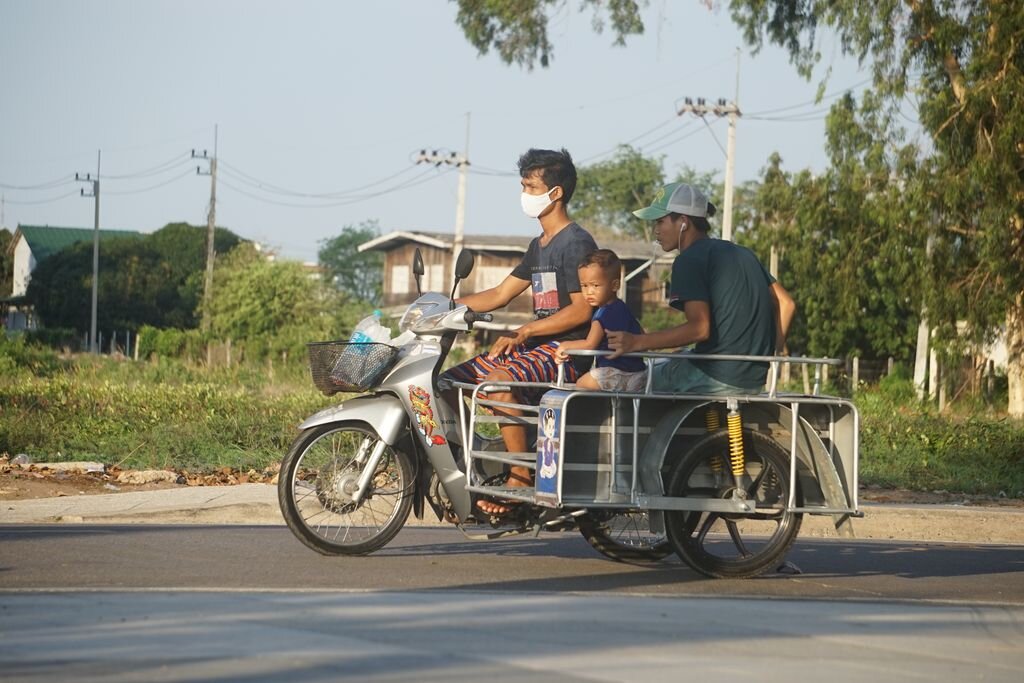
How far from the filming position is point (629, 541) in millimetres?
9117

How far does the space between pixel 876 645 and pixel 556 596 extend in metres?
1.66

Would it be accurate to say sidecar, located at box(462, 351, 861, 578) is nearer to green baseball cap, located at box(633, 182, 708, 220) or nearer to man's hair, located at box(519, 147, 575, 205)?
green baseball cap, located at box(633, 182, 708, 220)

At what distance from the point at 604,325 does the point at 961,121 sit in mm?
15695

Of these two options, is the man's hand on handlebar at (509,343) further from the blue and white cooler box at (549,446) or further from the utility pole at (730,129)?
the utility pole at (730,129)

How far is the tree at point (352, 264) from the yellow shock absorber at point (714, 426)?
11307 cm

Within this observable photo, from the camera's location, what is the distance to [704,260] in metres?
8.38

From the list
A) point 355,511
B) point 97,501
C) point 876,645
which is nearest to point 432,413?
point 355,511

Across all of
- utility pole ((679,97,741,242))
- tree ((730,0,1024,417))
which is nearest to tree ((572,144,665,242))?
utility pole ((679,97,741,242))

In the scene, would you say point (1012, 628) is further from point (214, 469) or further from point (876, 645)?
point (214, 469)

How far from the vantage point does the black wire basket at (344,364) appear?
8.22 meters

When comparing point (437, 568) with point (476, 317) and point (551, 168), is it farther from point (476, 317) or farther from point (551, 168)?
point (551, 168)

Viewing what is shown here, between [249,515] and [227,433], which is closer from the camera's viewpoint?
[249,515]

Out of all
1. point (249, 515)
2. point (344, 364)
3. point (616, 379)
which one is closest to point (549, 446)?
point (616, 379)

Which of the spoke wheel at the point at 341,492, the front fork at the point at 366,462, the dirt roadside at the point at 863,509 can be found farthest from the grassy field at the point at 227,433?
the front fork at the point at 366,462
